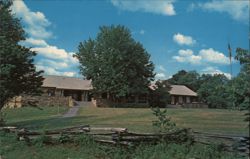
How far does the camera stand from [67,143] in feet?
34.2

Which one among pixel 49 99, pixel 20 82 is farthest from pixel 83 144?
pixel 49 99

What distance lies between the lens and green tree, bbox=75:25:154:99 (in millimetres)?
46281

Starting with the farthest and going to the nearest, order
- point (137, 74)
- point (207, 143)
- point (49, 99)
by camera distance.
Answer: point (137, 74) < point (49, 99) < point (207, 143)

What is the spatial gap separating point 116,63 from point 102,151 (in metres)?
37.2

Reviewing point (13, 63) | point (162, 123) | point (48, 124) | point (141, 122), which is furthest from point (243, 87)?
point (48, 124)

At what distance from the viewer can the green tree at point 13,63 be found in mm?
17219

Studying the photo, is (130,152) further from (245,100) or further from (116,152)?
(245,100)

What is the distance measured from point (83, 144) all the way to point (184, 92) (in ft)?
193

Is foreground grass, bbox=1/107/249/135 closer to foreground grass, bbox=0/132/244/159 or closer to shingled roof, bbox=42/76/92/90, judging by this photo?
foreground grass, bbox=0/132/244/159

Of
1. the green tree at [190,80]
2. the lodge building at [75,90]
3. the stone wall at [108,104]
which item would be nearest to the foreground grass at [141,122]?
the stone wall at [108,104]

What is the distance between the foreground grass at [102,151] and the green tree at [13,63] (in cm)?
706

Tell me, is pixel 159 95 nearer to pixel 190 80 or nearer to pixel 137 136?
pixel 190 80

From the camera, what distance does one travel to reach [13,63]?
58.1ft

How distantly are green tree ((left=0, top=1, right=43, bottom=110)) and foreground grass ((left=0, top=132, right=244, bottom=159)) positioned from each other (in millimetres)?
7056
